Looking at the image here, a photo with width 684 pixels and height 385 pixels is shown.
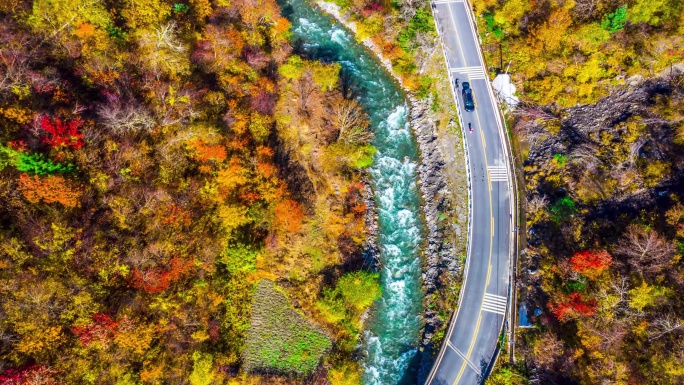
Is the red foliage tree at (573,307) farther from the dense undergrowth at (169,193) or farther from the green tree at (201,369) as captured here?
the green tree at (201,369)

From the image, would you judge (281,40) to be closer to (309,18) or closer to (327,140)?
(309,18)

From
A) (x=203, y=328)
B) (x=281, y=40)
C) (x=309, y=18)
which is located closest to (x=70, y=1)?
(x=281, y=40)

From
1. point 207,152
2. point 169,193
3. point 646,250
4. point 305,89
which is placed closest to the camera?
point 646,250

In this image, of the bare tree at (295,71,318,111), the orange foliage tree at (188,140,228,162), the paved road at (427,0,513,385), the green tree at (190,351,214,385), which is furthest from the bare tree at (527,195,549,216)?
the green tree at (190,351,214,385)

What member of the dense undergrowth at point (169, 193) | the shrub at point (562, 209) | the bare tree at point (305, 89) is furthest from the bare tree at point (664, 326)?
the bare tree at point (305, 89)

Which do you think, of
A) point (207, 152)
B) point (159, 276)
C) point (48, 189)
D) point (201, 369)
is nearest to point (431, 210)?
point (207, 152)

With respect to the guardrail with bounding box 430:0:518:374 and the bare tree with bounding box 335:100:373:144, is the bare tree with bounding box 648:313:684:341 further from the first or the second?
the bare tree with bounding box 335:100:373:144

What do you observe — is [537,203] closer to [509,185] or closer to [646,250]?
[509,185]
